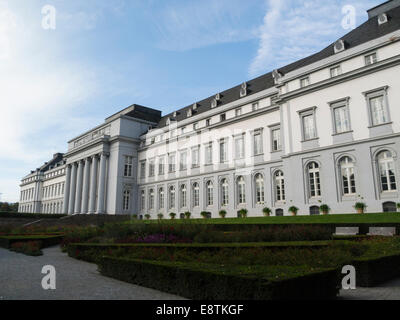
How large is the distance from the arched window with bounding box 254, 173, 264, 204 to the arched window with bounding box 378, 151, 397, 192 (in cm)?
1179

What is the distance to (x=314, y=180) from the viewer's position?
25.1 metres

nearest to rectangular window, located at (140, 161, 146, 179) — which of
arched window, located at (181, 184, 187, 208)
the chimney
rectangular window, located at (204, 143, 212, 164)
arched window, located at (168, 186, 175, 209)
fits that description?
arched window, located at (168, 186, 175, 209)

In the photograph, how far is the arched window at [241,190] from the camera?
3314 centimetres

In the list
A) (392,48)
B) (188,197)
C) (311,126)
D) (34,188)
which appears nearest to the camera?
(392,48)

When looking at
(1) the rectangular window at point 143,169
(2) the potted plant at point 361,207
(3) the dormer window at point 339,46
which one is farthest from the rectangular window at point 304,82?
(1) the rectangular window at point 143,169

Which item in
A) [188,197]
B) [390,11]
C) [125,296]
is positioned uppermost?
[390,11]

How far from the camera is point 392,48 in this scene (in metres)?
21.7

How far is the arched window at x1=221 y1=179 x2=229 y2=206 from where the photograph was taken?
35.1 meters

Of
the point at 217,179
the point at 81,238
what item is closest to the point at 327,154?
the point at 217,179

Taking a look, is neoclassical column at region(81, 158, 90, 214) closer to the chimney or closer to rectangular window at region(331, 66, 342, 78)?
rectangular window at region(331, 66, 342, 78)

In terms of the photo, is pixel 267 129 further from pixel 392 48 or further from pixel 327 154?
pixel 392 48

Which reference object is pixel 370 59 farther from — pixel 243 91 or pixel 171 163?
pixel 171 163

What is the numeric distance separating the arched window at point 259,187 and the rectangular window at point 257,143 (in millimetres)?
2465

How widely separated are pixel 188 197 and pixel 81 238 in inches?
891
